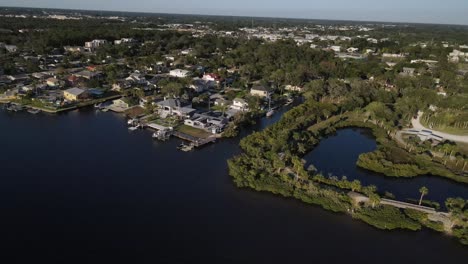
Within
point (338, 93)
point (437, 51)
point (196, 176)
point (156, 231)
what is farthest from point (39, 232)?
point (437, 51)

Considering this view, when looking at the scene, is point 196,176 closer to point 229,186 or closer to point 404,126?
point 229,186

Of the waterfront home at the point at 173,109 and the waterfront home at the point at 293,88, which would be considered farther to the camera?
the waterfront home at the point at 293,88

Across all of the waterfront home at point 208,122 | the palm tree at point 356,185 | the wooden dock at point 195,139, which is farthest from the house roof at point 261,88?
the palm tree at point 356,185

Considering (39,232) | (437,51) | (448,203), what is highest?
(437,51)

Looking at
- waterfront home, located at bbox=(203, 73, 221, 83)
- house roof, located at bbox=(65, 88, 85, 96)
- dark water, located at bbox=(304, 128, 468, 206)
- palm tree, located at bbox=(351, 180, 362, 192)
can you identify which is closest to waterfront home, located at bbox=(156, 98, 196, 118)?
house roof, located at bbox=(65, 88, 85, 96)

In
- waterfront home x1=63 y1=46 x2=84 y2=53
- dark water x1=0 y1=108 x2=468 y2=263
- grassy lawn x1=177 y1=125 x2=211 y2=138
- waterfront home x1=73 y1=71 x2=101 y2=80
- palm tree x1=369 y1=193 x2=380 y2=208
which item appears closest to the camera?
dark water x1=0 y1=108 x2=468 y2=263

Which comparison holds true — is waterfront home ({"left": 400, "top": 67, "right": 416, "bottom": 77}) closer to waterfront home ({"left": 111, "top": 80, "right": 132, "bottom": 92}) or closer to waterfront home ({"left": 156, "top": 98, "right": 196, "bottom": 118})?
waterfront home ({"left": 156, "top": 98, "right": 196, "bottom": 118})

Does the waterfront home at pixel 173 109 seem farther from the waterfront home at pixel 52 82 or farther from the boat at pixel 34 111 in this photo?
the waterfront home at pixel 52 82
